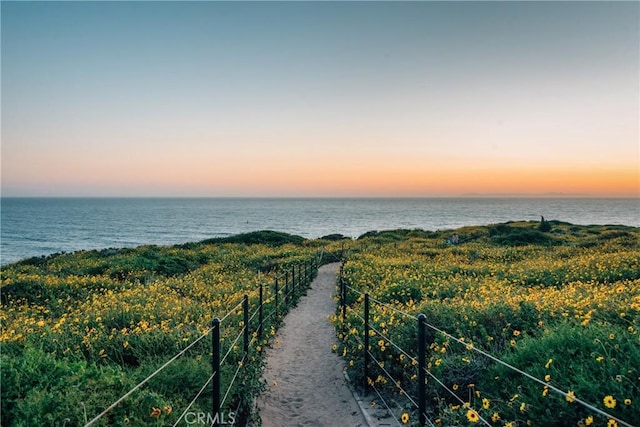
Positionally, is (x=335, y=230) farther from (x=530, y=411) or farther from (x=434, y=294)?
(x=530, y=411)

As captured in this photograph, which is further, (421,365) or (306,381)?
(306,381)

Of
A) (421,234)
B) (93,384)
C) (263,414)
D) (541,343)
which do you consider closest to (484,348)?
(541,343)

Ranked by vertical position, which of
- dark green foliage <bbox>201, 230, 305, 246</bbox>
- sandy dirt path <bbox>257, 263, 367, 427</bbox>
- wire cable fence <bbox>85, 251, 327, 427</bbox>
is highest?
wire cable fence <bbox>85, 251, 327, 427</bbox>

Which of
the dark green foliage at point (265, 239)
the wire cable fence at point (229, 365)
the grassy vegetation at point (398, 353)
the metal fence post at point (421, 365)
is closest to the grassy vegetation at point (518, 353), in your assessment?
the grassy vegetation at point (398, 353)

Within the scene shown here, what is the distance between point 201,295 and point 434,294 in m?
7.21

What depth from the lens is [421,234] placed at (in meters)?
45.6

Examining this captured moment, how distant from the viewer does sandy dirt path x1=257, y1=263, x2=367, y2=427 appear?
6.63 m

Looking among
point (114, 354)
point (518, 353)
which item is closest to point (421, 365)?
point (518, 353)

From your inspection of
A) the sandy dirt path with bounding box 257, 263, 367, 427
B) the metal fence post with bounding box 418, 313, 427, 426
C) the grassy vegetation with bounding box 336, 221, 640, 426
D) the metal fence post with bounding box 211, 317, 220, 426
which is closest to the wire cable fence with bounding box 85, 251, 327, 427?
the metal fence post with bounding box 211, 317, 220, 426

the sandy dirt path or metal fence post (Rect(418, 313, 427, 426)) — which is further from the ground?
metal fence post (Rect(418, 313, 427, 426))

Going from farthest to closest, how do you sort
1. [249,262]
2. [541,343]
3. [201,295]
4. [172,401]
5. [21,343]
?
[249,262], [201,295], [21,343], [541,343], [172,401]

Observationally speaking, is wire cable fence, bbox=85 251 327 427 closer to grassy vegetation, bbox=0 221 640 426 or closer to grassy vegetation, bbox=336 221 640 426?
grassy vegetation, bbox=0 221 640 426

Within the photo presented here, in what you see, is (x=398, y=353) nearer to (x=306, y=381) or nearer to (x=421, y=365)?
(x=306, y=381)

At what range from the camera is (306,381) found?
8.22 metres
